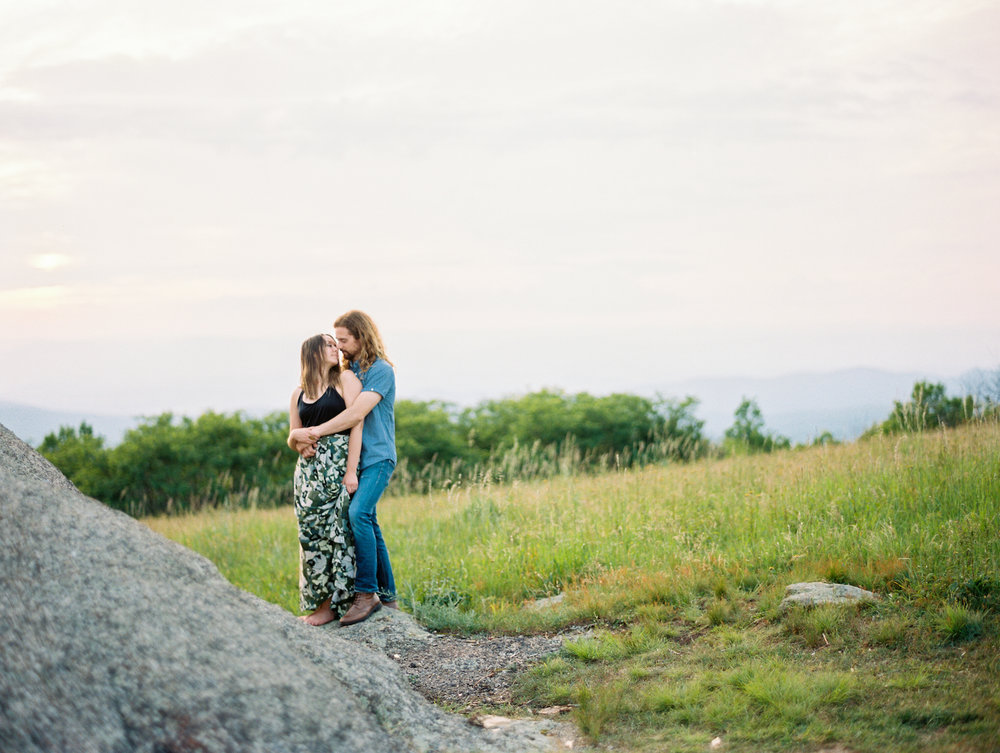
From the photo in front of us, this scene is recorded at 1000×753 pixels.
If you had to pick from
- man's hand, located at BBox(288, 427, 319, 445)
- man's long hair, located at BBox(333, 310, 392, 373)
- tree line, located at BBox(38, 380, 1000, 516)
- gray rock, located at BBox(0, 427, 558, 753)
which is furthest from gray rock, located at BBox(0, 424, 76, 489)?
tree line, located at BBox(38, 380, 1000, 516)

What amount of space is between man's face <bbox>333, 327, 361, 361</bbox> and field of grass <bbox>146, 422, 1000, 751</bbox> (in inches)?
91.1

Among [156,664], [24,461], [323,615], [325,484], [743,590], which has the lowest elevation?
[323,615]

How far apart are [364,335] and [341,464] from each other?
3.50 feet

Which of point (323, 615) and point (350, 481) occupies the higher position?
point (350, 481)

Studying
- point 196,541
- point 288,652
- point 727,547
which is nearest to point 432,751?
point 288,652

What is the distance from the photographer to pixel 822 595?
5.99 m

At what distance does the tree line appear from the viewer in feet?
57.3

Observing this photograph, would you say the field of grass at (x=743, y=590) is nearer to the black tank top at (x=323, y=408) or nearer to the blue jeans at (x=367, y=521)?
the blue jeans at (x=367, y=521)

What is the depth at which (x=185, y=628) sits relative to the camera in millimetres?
3826

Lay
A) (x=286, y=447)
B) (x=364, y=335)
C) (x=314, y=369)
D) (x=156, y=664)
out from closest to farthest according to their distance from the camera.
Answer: (x=156, y=664)
(x=314, y=369)
(x=364, y=335)
(x=286, y=447)

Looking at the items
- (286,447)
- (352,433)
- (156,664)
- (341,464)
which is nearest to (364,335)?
(352,433)

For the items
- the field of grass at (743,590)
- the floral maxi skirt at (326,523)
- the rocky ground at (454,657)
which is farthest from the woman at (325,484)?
the field of grass at (743,590)

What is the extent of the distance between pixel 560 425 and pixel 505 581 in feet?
37.4

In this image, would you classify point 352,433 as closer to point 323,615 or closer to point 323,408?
point 323,408
